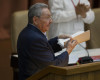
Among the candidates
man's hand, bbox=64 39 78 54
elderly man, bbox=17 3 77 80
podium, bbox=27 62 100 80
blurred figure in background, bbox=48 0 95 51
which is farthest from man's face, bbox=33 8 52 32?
blurred figure in background, bbox=48 0 95 51

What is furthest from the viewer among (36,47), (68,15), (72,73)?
(68,15)

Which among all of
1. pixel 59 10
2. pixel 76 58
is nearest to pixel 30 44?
pixel 76 58

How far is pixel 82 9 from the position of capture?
3.68 m

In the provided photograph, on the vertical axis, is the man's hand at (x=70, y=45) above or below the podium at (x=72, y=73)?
above

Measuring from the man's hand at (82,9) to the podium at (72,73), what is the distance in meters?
1.35

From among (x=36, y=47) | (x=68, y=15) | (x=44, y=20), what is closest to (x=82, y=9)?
(x=68, y=15)

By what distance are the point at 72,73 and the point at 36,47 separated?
485 millimetres

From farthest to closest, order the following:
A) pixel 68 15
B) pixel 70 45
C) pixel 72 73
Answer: pixel 68 15
pixel 70 45
pixel 72 73

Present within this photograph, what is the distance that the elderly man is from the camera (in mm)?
2652

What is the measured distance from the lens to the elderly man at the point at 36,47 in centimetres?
265

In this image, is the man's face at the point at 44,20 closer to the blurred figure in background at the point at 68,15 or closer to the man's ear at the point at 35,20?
the man's ear at the point at 35,20

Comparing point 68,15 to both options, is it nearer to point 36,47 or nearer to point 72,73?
point 36,47

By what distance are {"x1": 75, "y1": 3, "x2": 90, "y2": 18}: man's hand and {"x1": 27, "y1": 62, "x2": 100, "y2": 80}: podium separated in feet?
4.44

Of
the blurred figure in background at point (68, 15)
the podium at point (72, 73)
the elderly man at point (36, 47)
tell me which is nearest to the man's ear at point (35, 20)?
the elderly man at point (36, 47)
